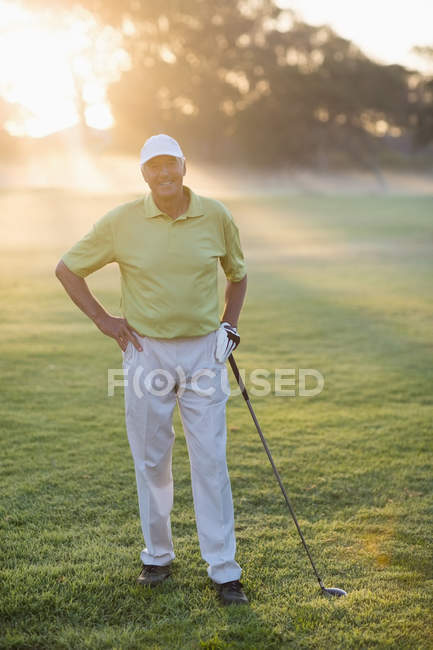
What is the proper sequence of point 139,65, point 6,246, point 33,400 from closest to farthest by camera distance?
point 33,400 < point 6,246 < point 139,65

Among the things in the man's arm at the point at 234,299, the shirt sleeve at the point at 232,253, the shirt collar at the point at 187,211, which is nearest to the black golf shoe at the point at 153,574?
the man's arm at the point at 234,299

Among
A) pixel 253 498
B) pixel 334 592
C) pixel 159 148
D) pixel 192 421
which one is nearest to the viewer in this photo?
pixel 159 148

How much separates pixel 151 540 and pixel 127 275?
1348 mm

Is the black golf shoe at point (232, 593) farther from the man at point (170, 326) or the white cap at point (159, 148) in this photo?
the white cap at point (159, 148)

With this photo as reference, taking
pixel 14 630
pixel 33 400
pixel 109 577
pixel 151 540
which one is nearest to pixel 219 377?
pixel 151 540

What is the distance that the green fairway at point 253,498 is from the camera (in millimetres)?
3285

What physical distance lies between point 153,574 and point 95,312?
1360mm

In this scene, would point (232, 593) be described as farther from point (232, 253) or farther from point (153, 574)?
point (232, 253)

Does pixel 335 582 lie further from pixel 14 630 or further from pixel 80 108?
pixel 80 108

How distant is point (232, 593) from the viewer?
11.3ft

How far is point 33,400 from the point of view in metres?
7.00

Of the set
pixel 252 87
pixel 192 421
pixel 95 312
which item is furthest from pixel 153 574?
pixel 252 87

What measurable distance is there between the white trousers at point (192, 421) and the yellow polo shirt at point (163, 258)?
0.33 feet

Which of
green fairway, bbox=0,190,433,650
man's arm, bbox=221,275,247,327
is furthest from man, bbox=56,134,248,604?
green fairway, bbox=0,190,433,650
